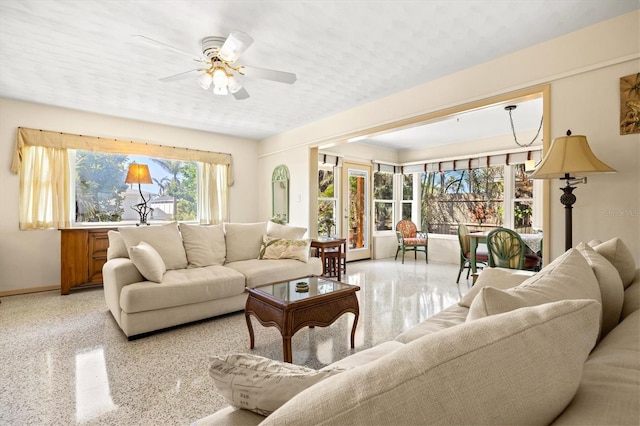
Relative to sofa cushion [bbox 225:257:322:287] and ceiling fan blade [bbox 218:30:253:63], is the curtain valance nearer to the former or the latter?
sofa cushion [bbox 225:257:322:287]

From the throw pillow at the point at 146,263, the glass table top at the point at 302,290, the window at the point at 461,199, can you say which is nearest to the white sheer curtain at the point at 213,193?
the throw pillow at the point at 146,263

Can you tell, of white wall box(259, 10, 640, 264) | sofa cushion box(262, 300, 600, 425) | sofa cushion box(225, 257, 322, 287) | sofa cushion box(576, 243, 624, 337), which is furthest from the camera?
sofa cushion box(225, 257, 322, 287)

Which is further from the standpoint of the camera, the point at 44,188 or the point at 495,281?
the point at 44,188

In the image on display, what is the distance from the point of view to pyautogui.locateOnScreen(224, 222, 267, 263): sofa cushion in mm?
3891

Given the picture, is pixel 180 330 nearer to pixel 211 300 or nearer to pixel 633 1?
pixel 211 300

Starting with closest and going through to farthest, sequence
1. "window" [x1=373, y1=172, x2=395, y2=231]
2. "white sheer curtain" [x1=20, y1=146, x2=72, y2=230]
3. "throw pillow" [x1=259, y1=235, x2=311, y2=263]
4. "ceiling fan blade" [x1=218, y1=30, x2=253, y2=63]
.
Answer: "ceiling fan blade" [x1=218, y1=30, x2=253, y2=63], "throw pillow" [x1=259, y1=235, x2=311, y2=263], "white sheer curtain" [x1=20, y1=146, x2=72, y2=230], "window" [x1=373, y1=172, x2=395, y2=231]

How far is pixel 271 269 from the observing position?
345 centimetres

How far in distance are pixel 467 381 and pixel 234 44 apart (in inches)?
98.1

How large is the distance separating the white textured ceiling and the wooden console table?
68.9 inches

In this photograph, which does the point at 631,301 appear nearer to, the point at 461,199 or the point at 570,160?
the point at 570,160

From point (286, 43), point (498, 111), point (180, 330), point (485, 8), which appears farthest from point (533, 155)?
point (180, 330)

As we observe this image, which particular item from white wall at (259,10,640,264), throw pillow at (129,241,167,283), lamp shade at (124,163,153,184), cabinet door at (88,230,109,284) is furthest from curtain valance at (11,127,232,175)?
white wall at (259,10,640,264)

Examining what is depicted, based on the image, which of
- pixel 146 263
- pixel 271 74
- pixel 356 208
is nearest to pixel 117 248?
pixel 146 263

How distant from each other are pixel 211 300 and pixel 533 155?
5598 millimetres
